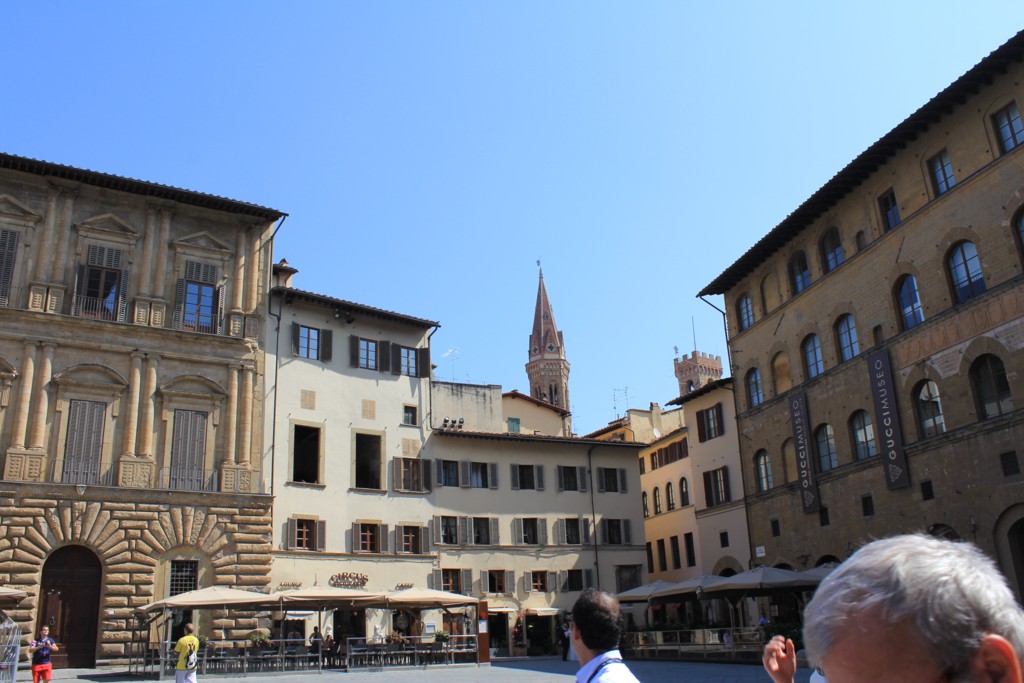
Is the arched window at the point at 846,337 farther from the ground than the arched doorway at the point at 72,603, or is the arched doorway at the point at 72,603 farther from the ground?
the arched window at the point at 846,337

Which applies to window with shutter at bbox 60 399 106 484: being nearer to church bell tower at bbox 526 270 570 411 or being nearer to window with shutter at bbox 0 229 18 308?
window with shutter at bbox 0 229 18 308

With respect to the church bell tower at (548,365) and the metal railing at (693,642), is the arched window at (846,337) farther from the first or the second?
the church bell tower at (548,365)

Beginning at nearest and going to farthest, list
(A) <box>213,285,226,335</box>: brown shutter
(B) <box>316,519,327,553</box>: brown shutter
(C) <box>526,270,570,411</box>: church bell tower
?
(A) <box>213,285,226,335</box>: brown shutter < (B) <box>316,519,327,553</box>: brown shutter < (C) <box>526,270,570,411</box>: church bell tower

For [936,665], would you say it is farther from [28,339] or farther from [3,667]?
[28,339]

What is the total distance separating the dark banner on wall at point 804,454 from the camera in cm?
3416

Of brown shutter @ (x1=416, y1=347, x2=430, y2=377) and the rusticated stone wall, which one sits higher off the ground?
brown shutter @ (x1=416, y1=347, x2=430, y2=377)

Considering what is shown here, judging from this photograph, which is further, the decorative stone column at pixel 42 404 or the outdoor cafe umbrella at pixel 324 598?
the decorative stone column at pixel 42 404

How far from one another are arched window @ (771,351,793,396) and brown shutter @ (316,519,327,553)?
19.1m

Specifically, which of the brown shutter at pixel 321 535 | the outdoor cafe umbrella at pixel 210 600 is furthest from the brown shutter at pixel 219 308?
the outdoor cafe umbrella at pixel 210 600

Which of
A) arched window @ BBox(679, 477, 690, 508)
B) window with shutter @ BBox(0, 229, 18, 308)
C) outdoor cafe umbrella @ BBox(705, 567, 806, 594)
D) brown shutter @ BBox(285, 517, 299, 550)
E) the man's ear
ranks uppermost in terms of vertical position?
window with shutter @ BBox(0, 229, 18, 308)

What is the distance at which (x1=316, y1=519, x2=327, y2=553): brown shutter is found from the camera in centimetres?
3528

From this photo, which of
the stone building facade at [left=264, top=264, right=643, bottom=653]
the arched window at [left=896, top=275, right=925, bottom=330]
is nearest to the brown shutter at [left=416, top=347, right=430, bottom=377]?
the stone building facade at [left=264, top=264, right=643, bottom=653]

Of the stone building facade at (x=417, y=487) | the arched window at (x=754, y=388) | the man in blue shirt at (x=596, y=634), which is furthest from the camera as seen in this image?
the arched window at (x=754, y=388)

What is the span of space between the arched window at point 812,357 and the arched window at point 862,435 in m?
2.75
